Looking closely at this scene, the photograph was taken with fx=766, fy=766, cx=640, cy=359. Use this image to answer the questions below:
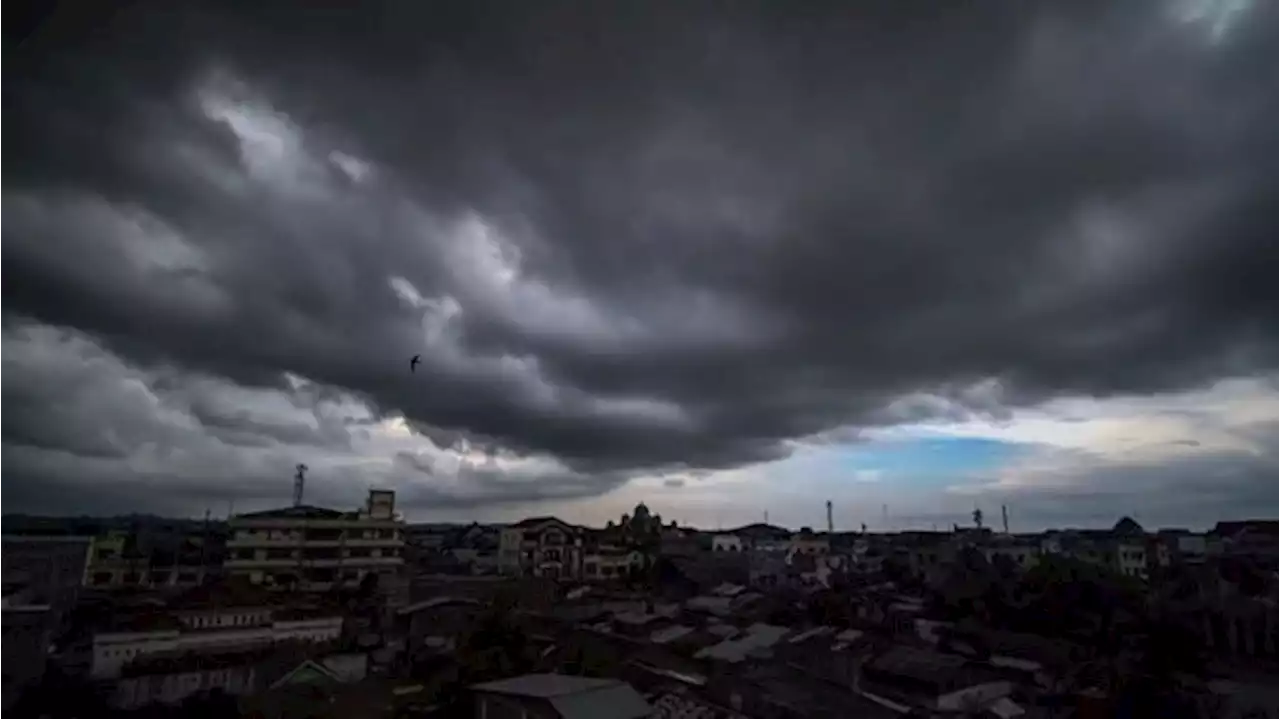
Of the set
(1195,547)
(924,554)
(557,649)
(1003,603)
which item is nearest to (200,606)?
(557,649)

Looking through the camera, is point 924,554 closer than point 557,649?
No

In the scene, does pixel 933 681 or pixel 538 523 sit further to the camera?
pixel 538 523

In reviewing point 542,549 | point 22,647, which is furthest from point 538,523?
point 22,647

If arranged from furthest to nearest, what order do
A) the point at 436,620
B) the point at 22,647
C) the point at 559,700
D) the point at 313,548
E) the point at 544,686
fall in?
the point at 313,548 → the point at 436,620 → the point at 22,647 → the point at 544,686 → the point at 559,700

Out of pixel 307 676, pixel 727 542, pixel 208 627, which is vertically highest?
pixel 727 542

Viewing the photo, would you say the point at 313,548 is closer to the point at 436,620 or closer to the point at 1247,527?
the point at 436,620

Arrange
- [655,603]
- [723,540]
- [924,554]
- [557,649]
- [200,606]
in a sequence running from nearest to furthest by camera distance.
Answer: [557,649], [200,606], [655,603], [924,554], [723,540]

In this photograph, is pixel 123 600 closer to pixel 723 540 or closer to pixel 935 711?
pixel 935 711
